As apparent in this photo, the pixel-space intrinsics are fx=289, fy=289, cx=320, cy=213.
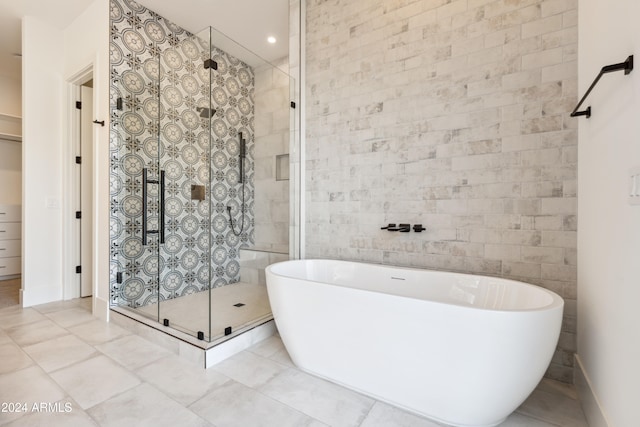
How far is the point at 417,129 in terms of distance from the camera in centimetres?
220

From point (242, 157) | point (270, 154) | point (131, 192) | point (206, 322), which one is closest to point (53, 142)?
point (131, 192)

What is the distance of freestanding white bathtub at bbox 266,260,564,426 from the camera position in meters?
1.21

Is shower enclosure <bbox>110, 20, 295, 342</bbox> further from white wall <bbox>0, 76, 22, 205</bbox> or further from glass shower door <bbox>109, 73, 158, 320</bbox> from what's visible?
white wall <bbox>0, 76, 22, 205</bbox>

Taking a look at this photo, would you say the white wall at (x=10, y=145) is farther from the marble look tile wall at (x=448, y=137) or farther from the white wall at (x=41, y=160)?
the marble look tile wall at (x=448, y=137)

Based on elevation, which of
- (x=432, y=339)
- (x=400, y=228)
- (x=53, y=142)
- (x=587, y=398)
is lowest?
(x=587, y=398)

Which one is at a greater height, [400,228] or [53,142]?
[53,142]

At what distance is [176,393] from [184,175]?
180 centimetres

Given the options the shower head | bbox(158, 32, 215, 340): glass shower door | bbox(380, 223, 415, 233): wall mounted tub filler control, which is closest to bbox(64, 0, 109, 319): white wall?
bbox(158, 32, 215, 340): glass shower door

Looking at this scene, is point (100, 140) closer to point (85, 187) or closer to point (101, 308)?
point (85, 187)

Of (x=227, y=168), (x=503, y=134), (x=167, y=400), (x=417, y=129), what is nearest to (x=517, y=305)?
(x=503, y=134)

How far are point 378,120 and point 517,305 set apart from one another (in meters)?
1.62

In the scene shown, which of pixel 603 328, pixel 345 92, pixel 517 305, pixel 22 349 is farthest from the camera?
pixel 345 92

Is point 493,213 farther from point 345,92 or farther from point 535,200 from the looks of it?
point 345,92

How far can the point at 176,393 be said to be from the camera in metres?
1.64
